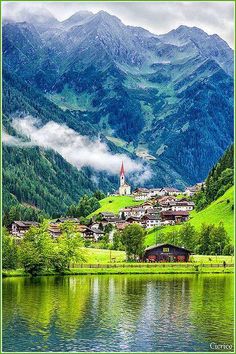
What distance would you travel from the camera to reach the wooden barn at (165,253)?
164m

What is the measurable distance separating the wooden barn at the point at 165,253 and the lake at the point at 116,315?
44764 millimetres

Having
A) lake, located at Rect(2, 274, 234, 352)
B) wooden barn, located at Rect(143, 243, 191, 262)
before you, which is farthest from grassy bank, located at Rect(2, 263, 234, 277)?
lake, located at Rect(2, 274, 234, 352)

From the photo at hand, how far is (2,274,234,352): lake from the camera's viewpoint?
62.9 meters

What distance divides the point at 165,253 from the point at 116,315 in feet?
291

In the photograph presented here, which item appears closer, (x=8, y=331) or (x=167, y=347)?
(x=167, y=347)

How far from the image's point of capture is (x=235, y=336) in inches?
2430

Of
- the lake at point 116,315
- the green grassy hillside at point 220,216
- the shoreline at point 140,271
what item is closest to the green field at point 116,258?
the shoreline at point 140,271

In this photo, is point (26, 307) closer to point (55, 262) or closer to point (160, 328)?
point (160, 328)

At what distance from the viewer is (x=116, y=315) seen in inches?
3093

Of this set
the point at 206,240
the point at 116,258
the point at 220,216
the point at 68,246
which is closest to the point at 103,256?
the point at 116,258

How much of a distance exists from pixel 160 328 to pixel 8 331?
1619 cm

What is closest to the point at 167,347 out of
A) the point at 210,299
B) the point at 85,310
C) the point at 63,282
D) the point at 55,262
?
the point at 85,310

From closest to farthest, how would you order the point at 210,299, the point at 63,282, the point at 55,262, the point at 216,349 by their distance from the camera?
the point at 216,349 < the point at 210,299 < the point at 63,282 < the point at 55,262

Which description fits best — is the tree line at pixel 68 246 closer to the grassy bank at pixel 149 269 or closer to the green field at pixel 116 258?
the grassy bank at pixel 149 269
